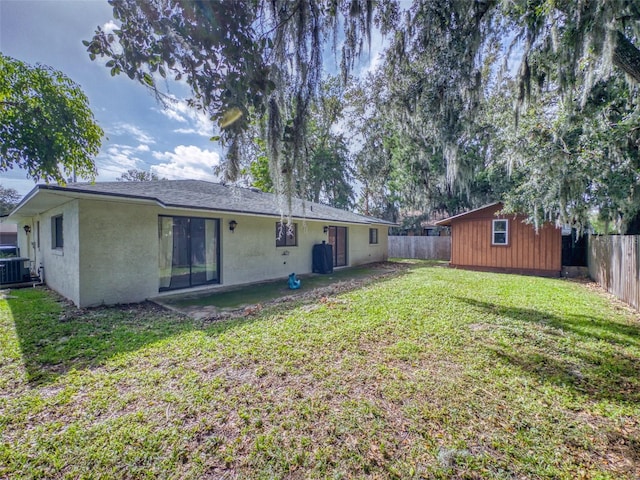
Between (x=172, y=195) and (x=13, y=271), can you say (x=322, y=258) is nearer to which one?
(x=172, y=195)

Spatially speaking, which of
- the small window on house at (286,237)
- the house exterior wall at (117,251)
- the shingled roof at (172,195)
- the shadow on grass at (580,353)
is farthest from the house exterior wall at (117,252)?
the shadow on grass at (580,353)

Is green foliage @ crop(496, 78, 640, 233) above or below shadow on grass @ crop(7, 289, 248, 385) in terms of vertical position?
above

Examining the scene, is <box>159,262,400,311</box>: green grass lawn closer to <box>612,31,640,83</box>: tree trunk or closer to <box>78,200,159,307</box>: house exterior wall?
<box>78,200,159,307</box>: house exterior wall

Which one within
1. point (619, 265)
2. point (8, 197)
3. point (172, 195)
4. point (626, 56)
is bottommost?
point (619, 265)

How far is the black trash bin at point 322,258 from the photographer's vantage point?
1047 cm

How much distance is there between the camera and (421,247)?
17.6 m

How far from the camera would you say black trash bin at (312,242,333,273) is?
10469 mm

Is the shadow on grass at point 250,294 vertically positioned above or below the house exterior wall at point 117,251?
below

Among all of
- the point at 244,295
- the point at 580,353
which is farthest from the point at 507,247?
the point at 244,295

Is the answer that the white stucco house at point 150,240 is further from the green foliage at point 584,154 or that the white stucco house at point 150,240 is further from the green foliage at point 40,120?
the green foliage at point 584,154

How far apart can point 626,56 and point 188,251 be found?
851 cm

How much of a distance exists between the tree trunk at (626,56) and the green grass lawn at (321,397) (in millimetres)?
3603

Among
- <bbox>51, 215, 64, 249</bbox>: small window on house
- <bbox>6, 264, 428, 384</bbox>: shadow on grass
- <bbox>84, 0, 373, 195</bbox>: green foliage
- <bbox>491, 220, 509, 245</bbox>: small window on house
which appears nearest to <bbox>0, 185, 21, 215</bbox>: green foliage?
<bbox>51, 215, 64, 249</bbox>: small window on house

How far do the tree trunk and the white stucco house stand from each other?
15.1 feet
